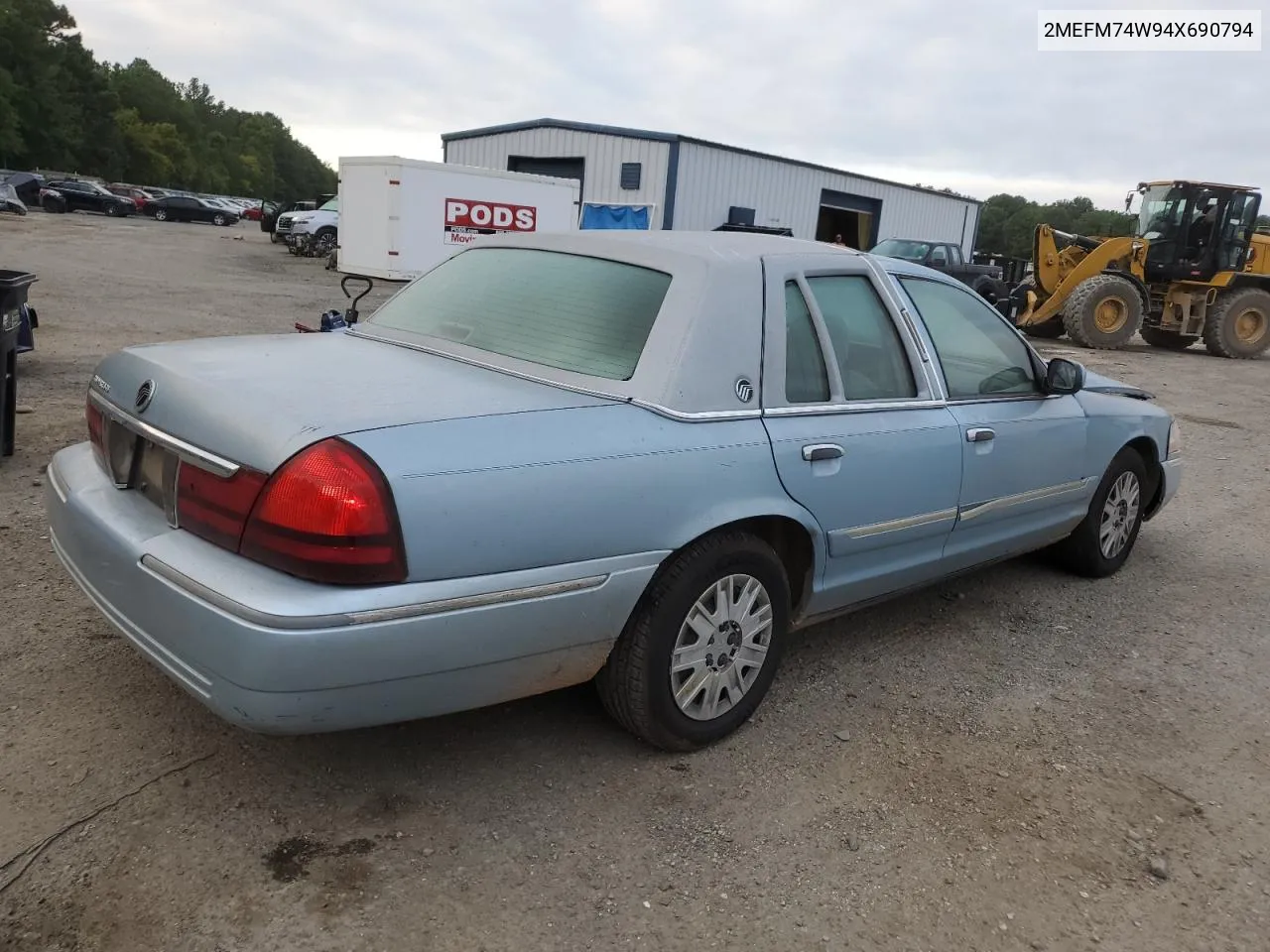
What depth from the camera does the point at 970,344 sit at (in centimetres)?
403

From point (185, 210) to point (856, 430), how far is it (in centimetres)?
5726

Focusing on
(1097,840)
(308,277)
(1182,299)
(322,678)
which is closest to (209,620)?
(322,678)

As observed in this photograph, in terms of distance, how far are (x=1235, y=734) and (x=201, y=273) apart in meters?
20.2

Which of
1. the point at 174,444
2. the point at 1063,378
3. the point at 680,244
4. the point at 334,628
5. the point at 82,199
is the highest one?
the point at 82,199

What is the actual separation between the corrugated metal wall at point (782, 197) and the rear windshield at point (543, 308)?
18624mm

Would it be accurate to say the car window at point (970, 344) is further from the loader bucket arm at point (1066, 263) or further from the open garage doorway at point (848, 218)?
the open garage doorway at point (848, 218)

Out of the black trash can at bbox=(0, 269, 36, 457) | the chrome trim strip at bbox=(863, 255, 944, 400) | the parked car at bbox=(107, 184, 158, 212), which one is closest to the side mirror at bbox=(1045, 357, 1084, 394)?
the chrome trim strip at bbox=(863, 255, 944, 400)

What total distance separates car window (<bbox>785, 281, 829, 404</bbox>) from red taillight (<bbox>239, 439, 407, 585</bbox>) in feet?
4.63

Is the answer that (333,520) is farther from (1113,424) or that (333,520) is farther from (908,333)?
(1113,424)

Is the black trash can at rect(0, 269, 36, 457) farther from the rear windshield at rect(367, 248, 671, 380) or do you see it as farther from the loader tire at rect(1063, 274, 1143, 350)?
the loader tire at rect(1063, 274, 1143, 350)

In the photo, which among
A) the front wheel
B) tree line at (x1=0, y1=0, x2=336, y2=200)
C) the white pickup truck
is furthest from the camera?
tree line at (x1=0, y1=0, x2=336, y2=200)

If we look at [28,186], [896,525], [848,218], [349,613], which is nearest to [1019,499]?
[896,525]

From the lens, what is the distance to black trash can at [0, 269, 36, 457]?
5.09 m

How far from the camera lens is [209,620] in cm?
224
